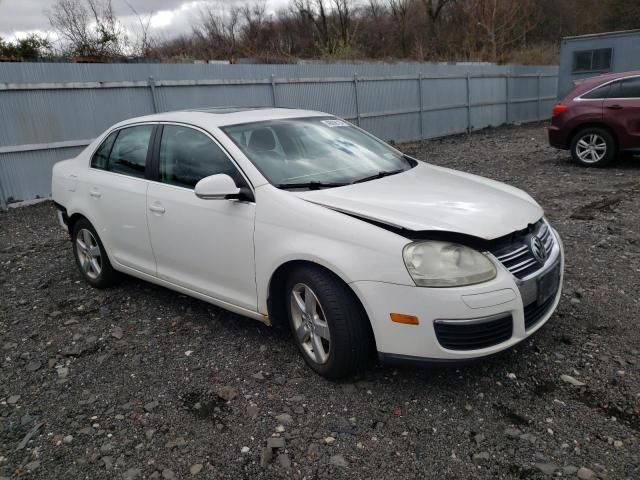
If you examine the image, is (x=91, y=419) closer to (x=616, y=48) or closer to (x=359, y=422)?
(x=359, y=422)

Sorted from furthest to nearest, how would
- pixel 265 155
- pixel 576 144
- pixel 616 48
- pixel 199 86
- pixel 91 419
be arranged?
pixel 616 48, pixel 199 86, pixel 576 144, pixel 265 155, pixel 91 419

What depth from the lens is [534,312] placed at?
112 inches

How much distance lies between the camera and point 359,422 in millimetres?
2734

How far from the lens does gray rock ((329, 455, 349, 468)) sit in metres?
2.45

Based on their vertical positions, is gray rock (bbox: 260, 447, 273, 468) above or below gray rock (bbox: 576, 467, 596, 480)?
above

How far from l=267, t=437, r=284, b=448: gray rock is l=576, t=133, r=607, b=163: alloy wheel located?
345 inches

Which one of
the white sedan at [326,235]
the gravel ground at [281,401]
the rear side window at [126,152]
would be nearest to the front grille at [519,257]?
the white sedan at [326,235]

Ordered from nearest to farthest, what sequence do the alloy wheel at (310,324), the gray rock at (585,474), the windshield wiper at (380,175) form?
the gray rock at (585,474) → the alloy wheel at (310,324) → the windshield wiper at (380,175)

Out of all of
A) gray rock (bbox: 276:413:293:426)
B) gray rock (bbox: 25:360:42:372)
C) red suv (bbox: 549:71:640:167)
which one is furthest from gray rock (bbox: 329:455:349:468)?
red suv (bbox: 549:71:640:167)

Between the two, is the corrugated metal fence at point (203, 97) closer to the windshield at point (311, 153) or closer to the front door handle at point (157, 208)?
the front door handle at point (157, 208)

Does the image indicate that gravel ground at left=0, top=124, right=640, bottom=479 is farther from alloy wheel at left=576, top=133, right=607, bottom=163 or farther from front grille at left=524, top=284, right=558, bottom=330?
alloy wheel at left=576, top=133, right=607, bottom=163

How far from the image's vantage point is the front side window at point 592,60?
1677 centimetres

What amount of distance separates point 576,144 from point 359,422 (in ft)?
28.1

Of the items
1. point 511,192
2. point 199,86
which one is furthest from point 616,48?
point 511,192
